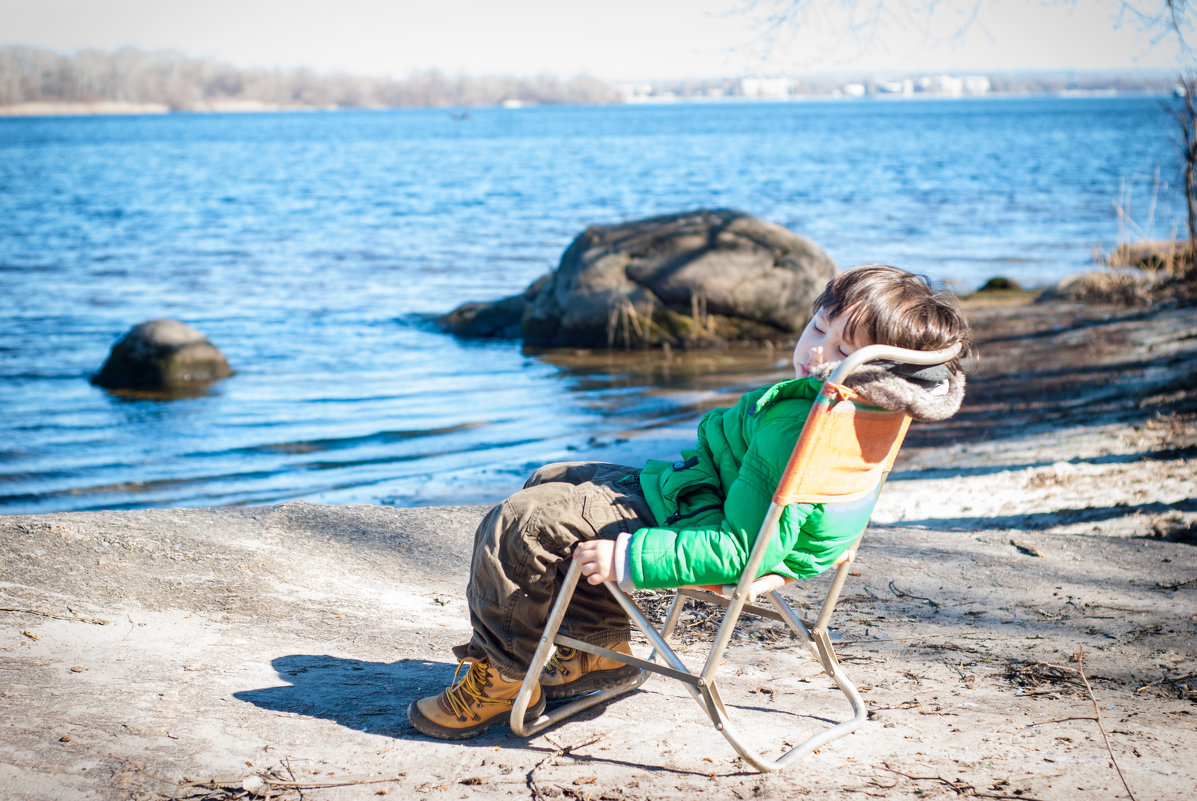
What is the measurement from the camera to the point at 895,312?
2439mm

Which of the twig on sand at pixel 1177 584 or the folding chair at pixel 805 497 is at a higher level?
the folding chair at pixel 805 497

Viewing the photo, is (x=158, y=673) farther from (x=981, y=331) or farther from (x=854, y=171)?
(x=854, y=171)

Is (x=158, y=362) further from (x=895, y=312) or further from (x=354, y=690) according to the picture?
(x=895, y=312)

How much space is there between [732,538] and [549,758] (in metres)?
0.87

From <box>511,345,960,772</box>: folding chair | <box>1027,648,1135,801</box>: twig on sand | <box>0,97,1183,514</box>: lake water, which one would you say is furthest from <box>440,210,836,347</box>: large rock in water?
<box>511,345,960,772</box>: folding chair

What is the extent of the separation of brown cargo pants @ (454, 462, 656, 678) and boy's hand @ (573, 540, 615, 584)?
0.13m

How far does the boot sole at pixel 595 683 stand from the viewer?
2.99m

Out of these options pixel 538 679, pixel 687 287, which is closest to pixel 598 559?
pixel 538 679

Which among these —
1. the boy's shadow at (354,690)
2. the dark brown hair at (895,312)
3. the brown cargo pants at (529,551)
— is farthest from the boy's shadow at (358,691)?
the dark brown hair at (895,312)

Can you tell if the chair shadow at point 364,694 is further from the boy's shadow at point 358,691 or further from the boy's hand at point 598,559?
the boy's hand at point 598,559

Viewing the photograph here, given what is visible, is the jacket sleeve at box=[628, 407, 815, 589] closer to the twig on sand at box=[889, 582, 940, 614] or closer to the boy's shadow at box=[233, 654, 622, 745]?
the boy's shadow at box=[233, 654, 622, 745]

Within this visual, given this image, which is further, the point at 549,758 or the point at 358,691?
the point at 358,691

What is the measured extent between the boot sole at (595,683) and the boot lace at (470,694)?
0.73ft

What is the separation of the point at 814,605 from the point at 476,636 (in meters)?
1.82
